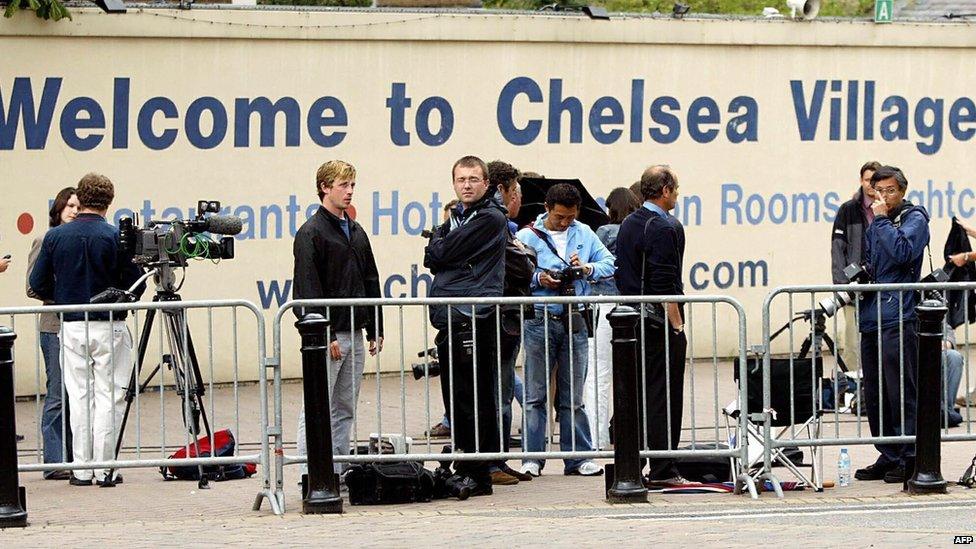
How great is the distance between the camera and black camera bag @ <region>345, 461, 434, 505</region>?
9.44m

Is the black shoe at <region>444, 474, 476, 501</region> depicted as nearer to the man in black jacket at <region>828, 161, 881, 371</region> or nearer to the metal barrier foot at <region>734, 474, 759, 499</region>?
the metal barrier foot at <region>734, 474, 759, 499</region>

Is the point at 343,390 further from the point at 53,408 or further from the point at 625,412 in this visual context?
the point at 53,408

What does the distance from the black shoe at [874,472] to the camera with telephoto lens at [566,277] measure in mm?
2053

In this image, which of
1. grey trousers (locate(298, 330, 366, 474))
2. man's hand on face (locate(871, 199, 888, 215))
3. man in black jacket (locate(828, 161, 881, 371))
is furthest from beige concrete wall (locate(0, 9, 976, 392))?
man's hand on face (locate(871, 199, 888, 215))

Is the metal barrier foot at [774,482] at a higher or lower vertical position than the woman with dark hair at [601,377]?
lower

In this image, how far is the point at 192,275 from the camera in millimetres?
14453

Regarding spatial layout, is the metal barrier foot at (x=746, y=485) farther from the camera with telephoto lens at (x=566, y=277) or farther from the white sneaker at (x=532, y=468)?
the camera with telephoto lens at (x=566, y=277)

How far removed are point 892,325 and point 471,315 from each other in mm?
2471

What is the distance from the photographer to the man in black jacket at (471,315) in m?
9.67

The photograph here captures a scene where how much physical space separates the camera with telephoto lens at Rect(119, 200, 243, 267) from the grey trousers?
126 cm

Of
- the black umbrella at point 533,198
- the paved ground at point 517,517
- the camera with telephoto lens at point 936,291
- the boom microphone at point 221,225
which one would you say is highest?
the black umbrella at point 533,198

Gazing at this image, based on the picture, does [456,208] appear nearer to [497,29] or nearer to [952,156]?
[497,29]

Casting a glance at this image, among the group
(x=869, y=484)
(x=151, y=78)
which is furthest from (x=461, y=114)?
(x=869, y=484)

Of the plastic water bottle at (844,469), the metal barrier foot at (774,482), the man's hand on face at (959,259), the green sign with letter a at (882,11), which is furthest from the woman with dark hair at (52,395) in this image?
the green sign with letter a at (882,11)
